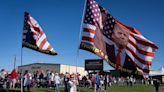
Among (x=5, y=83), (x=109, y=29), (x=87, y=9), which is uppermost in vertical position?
(x=87, y=9)

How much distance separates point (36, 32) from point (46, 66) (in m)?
55.7

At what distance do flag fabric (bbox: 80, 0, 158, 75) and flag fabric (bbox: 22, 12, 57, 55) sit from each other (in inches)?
237

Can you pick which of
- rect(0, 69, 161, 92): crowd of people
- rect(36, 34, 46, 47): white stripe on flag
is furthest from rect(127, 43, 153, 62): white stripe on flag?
rect(0, 69, 161, 92): crowd of people

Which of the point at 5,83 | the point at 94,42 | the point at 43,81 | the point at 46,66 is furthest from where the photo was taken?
the point at 46,66

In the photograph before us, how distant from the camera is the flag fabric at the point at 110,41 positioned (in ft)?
46.3

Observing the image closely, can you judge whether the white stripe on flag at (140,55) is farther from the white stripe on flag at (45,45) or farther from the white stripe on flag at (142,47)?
the white stripe on flag at (45,45)

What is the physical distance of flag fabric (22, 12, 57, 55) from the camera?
71.2 ft

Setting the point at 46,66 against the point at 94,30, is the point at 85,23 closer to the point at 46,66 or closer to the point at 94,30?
the point at 94,30

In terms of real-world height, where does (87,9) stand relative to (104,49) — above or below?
above

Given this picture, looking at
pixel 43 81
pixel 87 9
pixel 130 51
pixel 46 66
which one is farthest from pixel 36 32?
pixel 46 66

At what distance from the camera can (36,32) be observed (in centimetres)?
2341

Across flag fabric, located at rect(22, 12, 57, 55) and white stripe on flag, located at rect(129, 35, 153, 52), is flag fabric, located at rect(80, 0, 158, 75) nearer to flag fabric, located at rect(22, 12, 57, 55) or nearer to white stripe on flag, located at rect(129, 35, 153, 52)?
white stripe on flag, located at rect(129, 35, 153, 52)

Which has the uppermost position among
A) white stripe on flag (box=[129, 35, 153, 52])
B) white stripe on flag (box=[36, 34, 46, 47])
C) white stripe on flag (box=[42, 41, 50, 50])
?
white stripe on flag (box=[36, 34, 46, 47])

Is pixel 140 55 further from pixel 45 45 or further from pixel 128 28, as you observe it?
pixel 45 45
